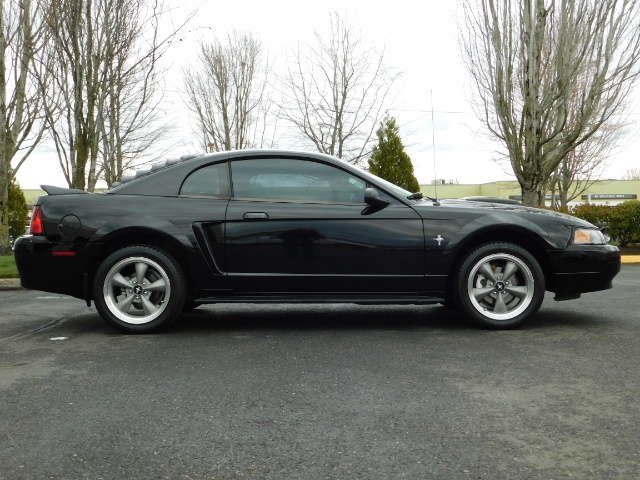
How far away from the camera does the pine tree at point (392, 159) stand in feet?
90.5

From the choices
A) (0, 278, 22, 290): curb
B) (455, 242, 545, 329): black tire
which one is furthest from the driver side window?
(0, 278, 22, 290): curb

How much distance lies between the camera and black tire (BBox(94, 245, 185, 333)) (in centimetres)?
532

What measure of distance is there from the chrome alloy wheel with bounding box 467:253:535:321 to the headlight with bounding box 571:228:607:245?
0.50 meters

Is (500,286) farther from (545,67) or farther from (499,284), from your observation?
(545,67)

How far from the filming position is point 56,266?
212 inches

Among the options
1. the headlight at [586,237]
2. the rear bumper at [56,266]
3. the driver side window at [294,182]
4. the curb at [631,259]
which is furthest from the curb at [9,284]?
the curb at [631,259]

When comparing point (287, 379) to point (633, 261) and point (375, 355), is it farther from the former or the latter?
point (633, 261)

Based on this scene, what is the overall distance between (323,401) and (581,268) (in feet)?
9.82

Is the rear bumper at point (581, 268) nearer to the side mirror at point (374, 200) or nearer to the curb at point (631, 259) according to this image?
the side mirror at point (374, 200)

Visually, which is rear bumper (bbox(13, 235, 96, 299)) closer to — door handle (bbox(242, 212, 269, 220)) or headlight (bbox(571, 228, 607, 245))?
door handle (bbox(242, 212, 269, 220))

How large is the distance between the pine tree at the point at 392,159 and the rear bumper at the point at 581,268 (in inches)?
868

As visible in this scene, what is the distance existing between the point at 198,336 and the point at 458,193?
197 feet

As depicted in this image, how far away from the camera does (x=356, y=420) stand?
3092 mm

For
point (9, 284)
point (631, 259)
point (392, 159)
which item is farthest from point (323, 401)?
point (392, 159)
